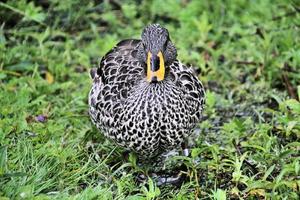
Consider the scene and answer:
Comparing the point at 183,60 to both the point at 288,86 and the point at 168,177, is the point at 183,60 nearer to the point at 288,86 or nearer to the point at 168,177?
the point at 288,86

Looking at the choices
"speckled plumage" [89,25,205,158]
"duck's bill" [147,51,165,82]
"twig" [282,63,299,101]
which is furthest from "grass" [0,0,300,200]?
"duck's bill" [147,51,165,82]

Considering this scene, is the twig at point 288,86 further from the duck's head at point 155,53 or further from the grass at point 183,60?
the duck's head at point 155,53

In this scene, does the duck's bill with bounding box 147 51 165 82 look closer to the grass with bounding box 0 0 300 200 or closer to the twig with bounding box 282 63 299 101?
the grass with bounding box 0 0 300 200

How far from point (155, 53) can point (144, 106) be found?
0.37 m

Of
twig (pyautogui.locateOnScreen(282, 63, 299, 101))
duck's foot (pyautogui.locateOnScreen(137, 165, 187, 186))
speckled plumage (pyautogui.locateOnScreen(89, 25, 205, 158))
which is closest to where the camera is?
speckled plumage (pyautogui.locateOnScreen(89, 25, 205, 158))

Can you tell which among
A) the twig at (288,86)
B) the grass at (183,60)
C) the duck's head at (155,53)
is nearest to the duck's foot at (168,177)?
the grass at (183,60)

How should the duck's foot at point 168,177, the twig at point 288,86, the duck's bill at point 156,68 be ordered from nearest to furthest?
1. the duck's bill at point 156,68
2. the duck's foot at point 168,177
3. the twig at point 288,86

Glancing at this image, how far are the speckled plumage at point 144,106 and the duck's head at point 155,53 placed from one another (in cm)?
4

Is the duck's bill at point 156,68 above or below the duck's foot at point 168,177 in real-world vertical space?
above

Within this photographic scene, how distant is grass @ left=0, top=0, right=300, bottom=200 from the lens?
184 inches

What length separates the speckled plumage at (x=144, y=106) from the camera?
4.78 meters

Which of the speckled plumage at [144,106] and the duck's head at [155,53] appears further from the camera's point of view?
the speckled plumage at [144,106]

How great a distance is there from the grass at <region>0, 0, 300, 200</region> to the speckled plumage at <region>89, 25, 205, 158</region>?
0.68ft

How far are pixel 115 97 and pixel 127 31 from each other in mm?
2459
